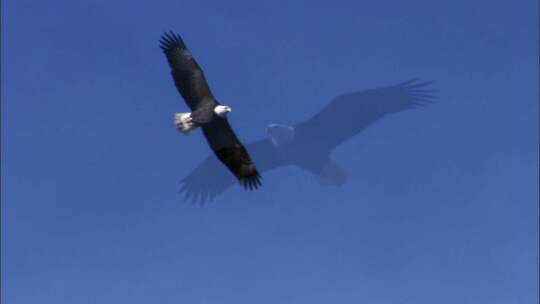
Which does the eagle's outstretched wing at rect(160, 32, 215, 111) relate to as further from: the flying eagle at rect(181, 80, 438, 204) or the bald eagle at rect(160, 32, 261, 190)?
the flying eagle at rect(181, 80, 438, 204)

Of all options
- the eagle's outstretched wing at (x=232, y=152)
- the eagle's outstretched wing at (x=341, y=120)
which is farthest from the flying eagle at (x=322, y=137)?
the eagle's outstretched wing at (x=232, y=152)

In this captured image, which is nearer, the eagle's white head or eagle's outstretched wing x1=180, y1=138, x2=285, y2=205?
the eagle's white head

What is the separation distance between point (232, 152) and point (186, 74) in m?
2.34

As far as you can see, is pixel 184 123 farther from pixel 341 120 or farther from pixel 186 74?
pixel 341 120

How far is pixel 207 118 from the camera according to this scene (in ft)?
80.6

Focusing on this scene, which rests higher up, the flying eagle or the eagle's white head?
the flying eagle

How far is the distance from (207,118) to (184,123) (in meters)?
0.62

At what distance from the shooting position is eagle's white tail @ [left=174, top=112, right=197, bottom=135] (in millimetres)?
24297

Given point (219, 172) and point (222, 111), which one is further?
point (219, 172)

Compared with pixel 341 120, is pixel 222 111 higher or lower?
lower

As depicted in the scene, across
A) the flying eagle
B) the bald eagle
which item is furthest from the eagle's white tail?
the flying eagle

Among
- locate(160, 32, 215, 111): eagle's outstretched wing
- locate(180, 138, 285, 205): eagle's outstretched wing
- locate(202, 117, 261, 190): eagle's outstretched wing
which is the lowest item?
locate(202, 117, 261, 190): eagle's outstretched wing

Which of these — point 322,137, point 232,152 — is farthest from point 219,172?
point 232,152

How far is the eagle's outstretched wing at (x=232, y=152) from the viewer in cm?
2489
